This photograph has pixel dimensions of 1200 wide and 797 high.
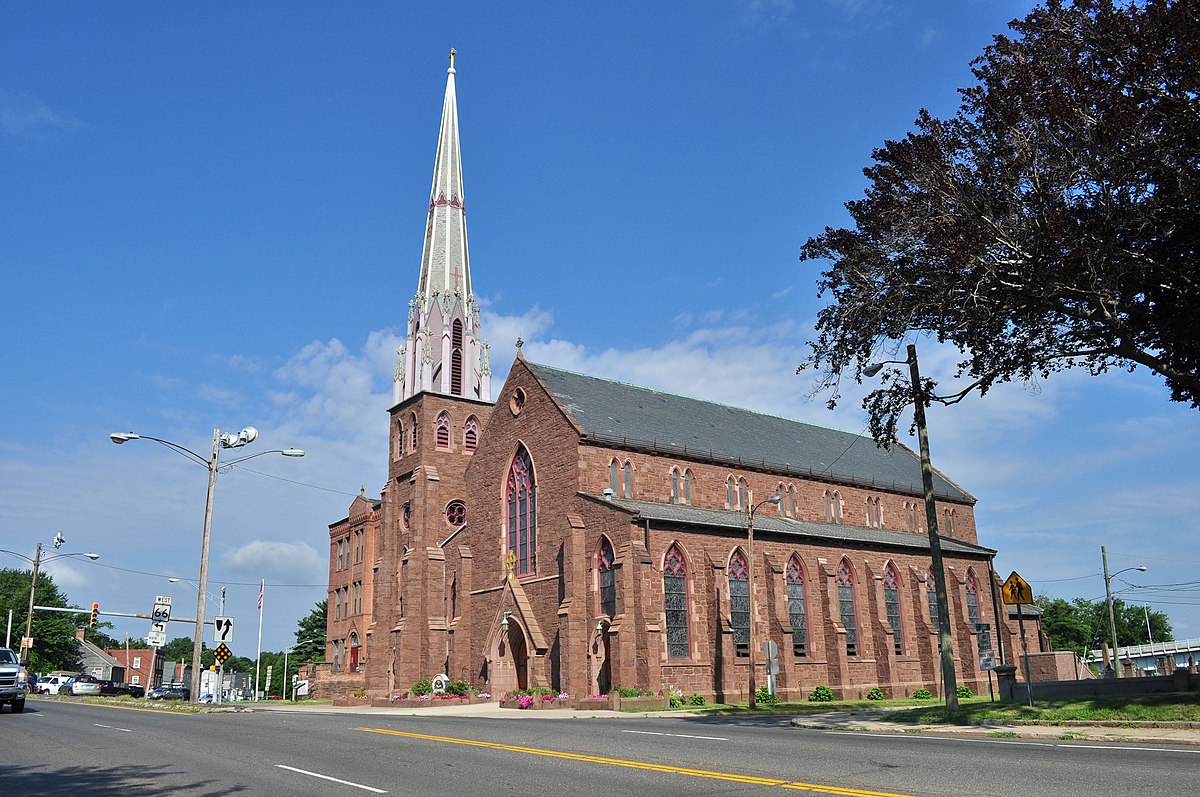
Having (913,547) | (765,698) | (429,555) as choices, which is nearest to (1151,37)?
(765,698)

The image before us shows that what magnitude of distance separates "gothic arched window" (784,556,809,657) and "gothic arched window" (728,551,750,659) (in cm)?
249

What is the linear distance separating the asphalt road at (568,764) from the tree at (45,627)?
77.8 metres

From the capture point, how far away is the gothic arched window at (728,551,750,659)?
126ft

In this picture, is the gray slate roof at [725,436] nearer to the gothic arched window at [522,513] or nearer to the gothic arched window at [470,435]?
the gothic arched window at [522,513]

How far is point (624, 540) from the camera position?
36.1 metres

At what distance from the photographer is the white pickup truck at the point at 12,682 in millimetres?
24312

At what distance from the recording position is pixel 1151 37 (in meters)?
17.8

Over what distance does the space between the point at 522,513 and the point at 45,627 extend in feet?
212

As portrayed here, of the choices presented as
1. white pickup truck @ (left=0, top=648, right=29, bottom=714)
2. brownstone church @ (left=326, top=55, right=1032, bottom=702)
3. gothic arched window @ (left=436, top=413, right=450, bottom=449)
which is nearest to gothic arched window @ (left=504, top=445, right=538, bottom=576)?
brownstone church @ (left=326, top=55, right=1032, bottom=702)

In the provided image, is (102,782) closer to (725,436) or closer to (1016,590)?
(1016,590)

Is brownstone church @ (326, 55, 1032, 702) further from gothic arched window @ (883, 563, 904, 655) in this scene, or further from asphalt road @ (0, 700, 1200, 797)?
asphalt road @ (0, 700, 1200, 797)

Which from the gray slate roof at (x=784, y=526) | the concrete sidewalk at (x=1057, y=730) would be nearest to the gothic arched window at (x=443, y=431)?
the gray slate roof at (x=784, y=526)

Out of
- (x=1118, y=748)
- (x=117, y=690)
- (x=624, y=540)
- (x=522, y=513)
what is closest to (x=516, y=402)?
(x=522, y=513)

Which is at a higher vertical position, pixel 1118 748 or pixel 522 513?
A: pixel 522 513
